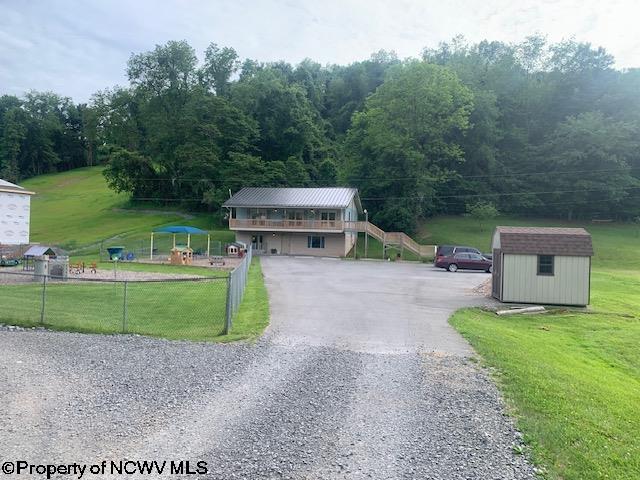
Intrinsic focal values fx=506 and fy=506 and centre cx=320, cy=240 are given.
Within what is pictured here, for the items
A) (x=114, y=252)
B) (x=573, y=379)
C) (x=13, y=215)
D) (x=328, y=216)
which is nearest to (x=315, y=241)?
(x=328, y=216)

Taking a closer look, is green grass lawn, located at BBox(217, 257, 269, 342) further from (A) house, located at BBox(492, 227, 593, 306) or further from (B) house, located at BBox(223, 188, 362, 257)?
(B) house, located at BBox(223, 188, 362, 257)

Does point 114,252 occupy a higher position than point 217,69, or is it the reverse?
point 217,69

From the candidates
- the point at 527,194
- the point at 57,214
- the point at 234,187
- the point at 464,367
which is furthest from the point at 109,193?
the point at 464,367

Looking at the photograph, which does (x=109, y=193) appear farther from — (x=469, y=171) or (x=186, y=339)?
(x=186, y=339)

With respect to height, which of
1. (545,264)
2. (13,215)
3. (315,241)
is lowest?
(545,264)

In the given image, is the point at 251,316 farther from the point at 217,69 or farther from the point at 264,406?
the point at 217,69

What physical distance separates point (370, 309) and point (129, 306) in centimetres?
774

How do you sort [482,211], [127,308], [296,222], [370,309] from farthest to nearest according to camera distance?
[482,211] → [296,222] → [370,309] → [127,308]

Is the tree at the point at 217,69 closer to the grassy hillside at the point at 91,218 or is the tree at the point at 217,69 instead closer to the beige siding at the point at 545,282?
the grassy hillside at the point at 91,218

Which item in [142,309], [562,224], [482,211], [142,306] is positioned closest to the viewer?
[142,309]

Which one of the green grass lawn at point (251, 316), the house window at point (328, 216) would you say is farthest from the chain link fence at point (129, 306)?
the house window at point (328, 216)

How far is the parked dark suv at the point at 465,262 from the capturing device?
119 ft

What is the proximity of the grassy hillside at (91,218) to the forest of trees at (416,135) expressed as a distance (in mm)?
3795

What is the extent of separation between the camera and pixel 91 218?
216ft
